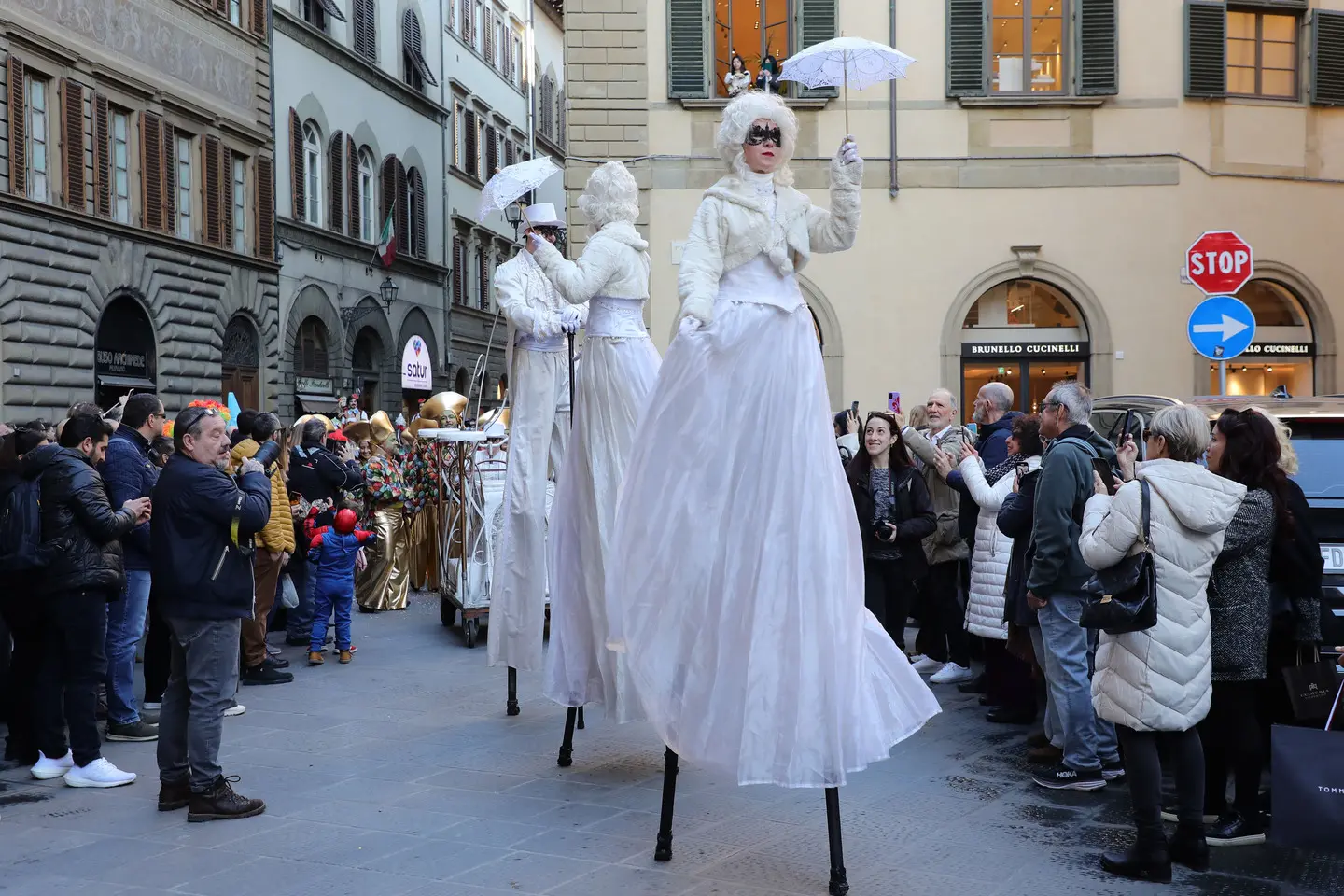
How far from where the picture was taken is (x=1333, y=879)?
498 cm

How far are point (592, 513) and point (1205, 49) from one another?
1629 centimetres

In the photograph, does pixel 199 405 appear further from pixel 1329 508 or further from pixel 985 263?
pixel 985 263

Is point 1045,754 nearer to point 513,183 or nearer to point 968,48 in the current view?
point 513,183

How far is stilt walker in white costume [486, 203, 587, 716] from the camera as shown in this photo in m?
7.41

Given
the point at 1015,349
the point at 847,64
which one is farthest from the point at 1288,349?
the point at 847,64

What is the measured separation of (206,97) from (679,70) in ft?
38.0

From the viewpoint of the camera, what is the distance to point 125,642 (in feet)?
25.3

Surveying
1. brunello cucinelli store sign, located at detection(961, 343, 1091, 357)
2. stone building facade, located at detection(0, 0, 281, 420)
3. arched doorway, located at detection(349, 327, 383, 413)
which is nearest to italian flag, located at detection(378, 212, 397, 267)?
arched doorway, located at detection(349, 327, 383, 413)

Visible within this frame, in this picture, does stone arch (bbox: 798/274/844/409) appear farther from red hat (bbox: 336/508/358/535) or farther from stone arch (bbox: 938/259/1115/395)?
red hat (bbox: 336/508/358/535)

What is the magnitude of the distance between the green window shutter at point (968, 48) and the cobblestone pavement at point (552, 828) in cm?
1376

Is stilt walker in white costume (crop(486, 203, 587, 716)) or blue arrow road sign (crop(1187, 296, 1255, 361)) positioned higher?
blue arrow road sign (crop(1187, 296, 1255, 361))

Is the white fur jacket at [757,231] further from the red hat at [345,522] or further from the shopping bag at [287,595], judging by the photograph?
the shopping bag at [287,595]

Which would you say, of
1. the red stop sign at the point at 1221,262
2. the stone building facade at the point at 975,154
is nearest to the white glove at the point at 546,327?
the red stop sign at the point at 1221,262

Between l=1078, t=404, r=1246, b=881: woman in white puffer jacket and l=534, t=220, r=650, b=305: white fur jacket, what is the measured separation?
97.9 inches
